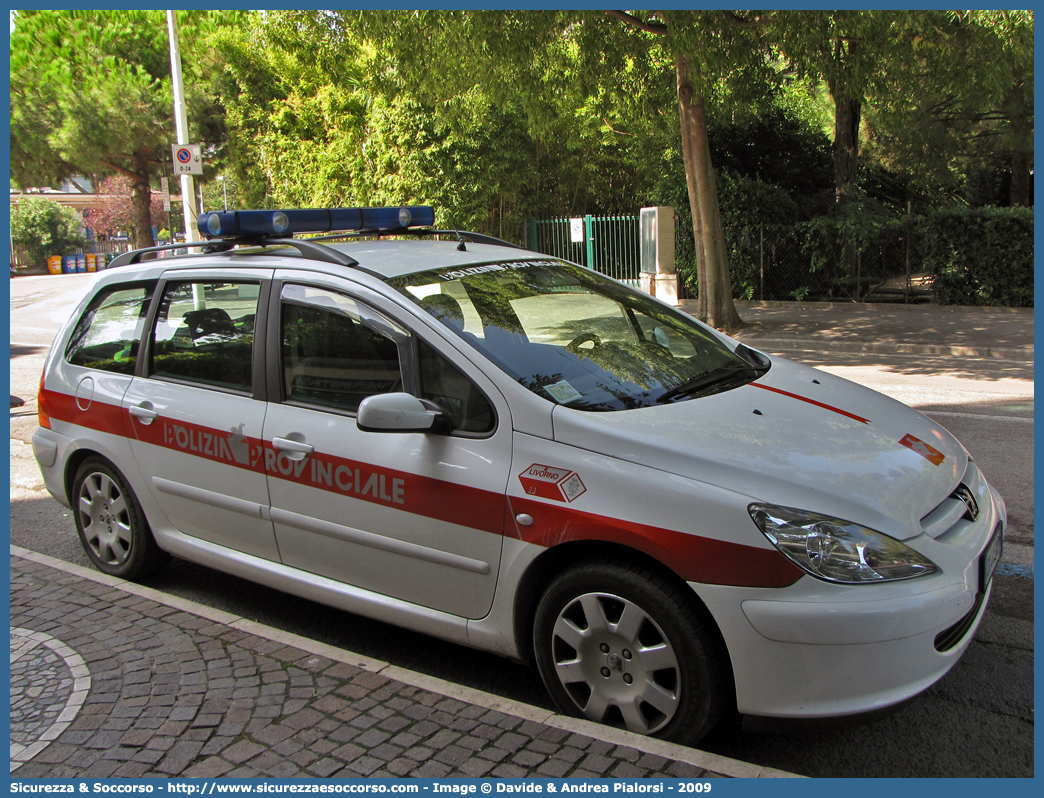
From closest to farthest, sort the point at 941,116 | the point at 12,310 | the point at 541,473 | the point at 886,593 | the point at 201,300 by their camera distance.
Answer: the point at 886,593
the point at 541,473
the point at 201,300
the point at 941,116
the point at 12,310

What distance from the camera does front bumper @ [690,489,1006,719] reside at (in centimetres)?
253

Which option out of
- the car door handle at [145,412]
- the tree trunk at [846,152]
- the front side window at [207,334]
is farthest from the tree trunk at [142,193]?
the car door handle at [145,412]

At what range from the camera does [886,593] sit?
2.55 m

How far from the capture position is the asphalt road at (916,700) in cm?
284

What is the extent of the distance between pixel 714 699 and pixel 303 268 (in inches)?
91.9

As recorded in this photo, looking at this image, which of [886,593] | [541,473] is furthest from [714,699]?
[541,473]

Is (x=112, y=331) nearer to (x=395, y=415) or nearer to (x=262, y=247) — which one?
(x=262, y=247)

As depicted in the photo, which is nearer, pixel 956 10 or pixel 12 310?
pixel 956 10

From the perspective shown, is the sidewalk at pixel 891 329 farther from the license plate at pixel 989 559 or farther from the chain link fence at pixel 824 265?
the license plate at pixel 989 559

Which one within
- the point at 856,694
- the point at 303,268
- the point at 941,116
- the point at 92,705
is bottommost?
the point at 92,705

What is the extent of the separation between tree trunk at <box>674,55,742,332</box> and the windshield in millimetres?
9803

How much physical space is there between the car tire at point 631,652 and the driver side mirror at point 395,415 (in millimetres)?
711

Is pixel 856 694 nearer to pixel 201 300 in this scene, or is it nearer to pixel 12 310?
pixel 201 300

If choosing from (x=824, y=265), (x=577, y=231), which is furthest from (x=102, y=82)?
(x=824, y=265)
